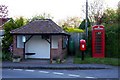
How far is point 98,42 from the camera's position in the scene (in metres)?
23.4

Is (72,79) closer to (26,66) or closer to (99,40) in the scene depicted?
(26,66)

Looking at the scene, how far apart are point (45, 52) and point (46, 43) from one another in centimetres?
68

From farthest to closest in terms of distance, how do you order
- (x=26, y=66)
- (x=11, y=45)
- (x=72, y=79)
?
(x=11, y=45) → (x=26, y=66) → (x=72, y=79)

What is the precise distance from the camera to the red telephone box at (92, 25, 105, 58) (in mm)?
23234

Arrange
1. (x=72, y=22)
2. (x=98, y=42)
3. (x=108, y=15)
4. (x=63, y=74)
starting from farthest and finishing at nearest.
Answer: (x=72, y=22) → (x=108, y=15) → (x=98, y=42) → (x=63, y=74)

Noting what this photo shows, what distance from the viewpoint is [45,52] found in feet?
77.7

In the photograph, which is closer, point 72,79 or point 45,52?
point 72,79

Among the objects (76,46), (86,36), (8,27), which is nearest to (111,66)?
(86,36)

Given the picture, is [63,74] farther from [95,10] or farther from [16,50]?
[95,10]

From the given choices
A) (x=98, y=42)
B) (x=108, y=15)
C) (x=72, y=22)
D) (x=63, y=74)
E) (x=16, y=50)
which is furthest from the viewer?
(x=72, y=22)

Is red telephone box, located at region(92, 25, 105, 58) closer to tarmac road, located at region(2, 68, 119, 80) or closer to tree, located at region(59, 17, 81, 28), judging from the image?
tarmac road, located at region(2, 68, 119, 80)

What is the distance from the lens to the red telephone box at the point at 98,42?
23.2 metres

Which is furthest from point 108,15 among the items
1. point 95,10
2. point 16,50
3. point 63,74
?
point 63,74

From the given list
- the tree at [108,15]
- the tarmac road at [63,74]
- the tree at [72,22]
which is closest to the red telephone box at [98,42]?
the tarmac road at [63,74]
